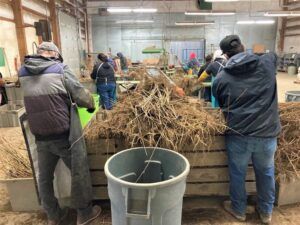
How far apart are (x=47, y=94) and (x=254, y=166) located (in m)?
1.61

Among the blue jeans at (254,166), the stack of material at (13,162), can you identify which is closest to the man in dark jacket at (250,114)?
the blue jeans at (254,166)

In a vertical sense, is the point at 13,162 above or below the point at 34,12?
below

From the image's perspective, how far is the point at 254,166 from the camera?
1936 mm

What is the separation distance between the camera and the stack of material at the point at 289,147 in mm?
2148

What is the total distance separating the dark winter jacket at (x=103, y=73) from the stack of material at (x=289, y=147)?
11.9 ft

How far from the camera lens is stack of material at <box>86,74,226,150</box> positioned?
1822 mm

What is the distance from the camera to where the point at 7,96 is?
504 cm

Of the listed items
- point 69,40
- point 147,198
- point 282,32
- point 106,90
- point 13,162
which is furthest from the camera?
point 282,32

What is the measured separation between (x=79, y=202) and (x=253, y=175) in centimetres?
146

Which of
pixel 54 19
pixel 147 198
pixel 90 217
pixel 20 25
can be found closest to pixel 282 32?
pixel 54 19

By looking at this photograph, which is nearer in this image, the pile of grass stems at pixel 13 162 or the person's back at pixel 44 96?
the person's back at pixel 44 96

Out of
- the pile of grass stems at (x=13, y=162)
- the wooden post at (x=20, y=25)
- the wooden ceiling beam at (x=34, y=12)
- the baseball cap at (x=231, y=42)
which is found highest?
the wooden ceiling beam at (x=34, y=12)

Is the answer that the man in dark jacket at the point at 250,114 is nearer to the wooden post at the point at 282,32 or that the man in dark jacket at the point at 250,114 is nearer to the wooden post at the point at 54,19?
the wooden post at the point at 54,19

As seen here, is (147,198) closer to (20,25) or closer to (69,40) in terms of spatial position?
(20,25)
